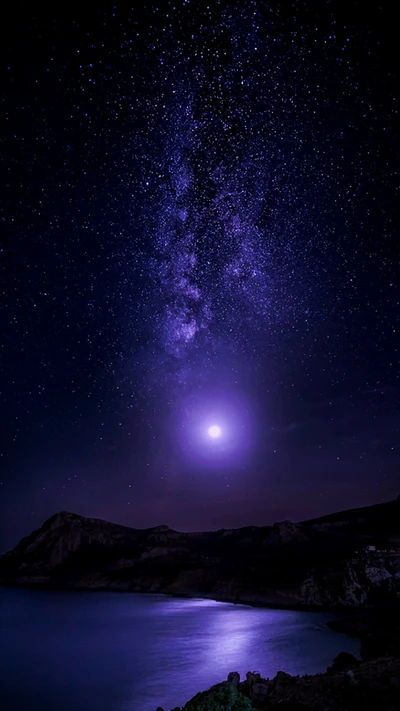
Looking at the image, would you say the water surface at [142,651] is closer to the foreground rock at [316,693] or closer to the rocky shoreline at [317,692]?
the rocky shoreline at [317,692]

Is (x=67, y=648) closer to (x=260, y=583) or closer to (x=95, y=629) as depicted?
(x=95, y=629)

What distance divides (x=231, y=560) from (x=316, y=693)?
215ft

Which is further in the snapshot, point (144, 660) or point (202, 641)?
point (202, 641)

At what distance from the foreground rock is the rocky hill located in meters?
34.1

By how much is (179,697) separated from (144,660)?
10.7 m

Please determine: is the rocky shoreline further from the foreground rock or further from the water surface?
the water surface

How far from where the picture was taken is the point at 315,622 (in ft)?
129

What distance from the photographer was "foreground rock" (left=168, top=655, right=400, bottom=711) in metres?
10.4

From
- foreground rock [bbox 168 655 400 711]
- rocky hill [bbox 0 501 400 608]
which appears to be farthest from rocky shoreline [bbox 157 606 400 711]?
rocky hill [bbox 0 501 400 608]

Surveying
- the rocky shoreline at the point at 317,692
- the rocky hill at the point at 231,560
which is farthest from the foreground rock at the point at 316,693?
the rocky hill at the point at 231,560

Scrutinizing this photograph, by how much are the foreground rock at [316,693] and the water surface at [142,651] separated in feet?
30.9

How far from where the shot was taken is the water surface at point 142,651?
22234mm

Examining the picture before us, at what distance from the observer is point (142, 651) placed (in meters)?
33.7

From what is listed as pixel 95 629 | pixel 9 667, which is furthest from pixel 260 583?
pixel 9 667
